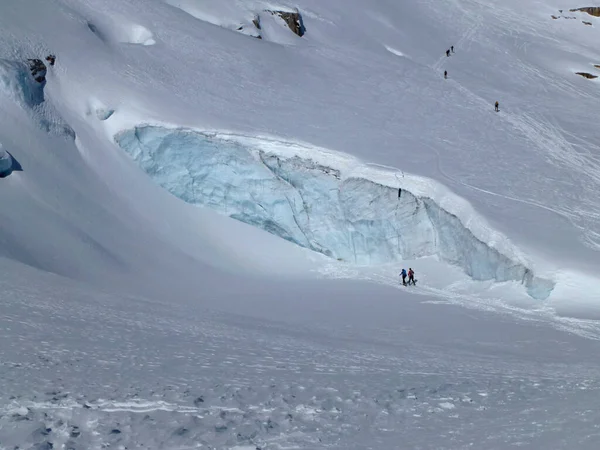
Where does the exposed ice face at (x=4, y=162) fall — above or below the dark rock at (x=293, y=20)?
below

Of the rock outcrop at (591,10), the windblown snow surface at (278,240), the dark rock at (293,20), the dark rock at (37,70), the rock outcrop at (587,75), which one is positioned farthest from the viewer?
the rock outcrop at (591,10)

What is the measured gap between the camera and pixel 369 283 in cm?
2152

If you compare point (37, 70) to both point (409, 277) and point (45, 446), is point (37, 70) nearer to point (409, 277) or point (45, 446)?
point (409, 277)

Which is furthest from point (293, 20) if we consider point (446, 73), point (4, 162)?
point (4, 162)

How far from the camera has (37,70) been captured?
24.7 m

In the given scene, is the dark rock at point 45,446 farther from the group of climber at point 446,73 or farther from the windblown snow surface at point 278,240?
the group of climber at point 446,73

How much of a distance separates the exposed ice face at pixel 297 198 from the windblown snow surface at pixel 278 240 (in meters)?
0.07

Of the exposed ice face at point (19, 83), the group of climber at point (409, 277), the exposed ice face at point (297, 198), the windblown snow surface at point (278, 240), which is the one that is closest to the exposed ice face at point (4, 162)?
the windblown snow surface at point (278, 240)

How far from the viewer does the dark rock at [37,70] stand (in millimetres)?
24453

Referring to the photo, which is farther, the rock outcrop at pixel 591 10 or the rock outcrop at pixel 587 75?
the rock outcrop at pixel 591 10

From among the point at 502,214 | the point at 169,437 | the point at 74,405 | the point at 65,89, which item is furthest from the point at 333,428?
the point at 65,89

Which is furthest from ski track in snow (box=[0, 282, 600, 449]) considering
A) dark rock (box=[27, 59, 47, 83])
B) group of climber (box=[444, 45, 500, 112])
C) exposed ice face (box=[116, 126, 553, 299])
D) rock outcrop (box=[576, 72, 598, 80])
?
rock outcrop (box=[576, 72, 598, 80])

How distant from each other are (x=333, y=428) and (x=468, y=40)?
42922mm

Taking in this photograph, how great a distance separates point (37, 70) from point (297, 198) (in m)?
10.6
